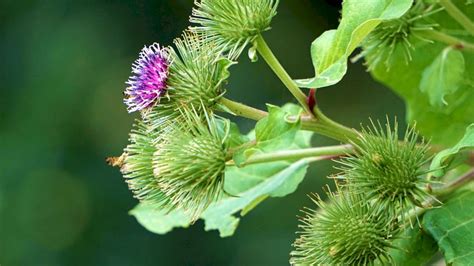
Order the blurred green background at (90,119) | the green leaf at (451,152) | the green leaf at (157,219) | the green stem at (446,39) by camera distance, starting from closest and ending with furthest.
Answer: the green leaf at (451,152) → the green stem at (446,39) → the green leaf at (157,219) → the blurred green background at (90,119)

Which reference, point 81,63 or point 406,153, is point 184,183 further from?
point 81,63

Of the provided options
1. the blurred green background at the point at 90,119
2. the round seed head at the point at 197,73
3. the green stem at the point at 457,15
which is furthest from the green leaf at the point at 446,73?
the blurred green background at the point at 90,119

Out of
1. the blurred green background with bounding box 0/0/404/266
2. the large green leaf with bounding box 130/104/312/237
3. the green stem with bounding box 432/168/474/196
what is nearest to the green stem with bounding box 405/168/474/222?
the green stem with bounding box 432/168/474/196

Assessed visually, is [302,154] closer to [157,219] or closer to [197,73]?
[197,73]

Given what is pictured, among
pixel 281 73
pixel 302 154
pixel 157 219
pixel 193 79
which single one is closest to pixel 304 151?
pixel 302 154

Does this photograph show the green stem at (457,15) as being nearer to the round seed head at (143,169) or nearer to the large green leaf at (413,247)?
the large green leaf at (413,247)

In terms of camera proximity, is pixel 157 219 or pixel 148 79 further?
pixel 157 219
